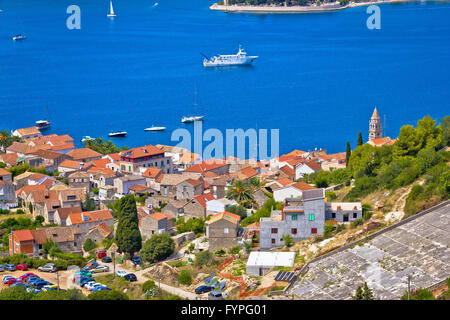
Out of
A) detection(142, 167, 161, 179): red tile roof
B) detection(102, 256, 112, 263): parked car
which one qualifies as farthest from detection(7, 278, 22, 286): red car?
detection(142, 167, 161, 179): red tile roof

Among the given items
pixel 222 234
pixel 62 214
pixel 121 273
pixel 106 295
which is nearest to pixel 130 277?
pixel 121 273

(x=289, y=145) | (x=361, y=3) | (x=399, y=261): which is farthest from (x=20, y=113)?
(x=361, y=3)

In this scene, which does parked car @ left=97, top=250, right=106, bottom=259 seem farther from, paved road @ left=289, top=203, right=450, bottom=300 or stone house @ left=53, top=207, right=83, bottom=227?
paved road @ left=289, top=203, right=450, bottom=300

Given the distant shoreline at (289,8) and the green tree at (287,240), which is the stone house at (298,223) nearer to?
the green tree at (287,240)

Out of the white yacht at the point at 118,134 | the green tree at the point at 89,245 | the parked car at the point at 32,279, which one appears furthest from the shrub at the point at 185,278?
the white yacht at the point at 118,134

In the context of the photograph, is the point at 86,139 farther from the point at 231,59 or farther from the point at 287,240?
the point at 231,59
